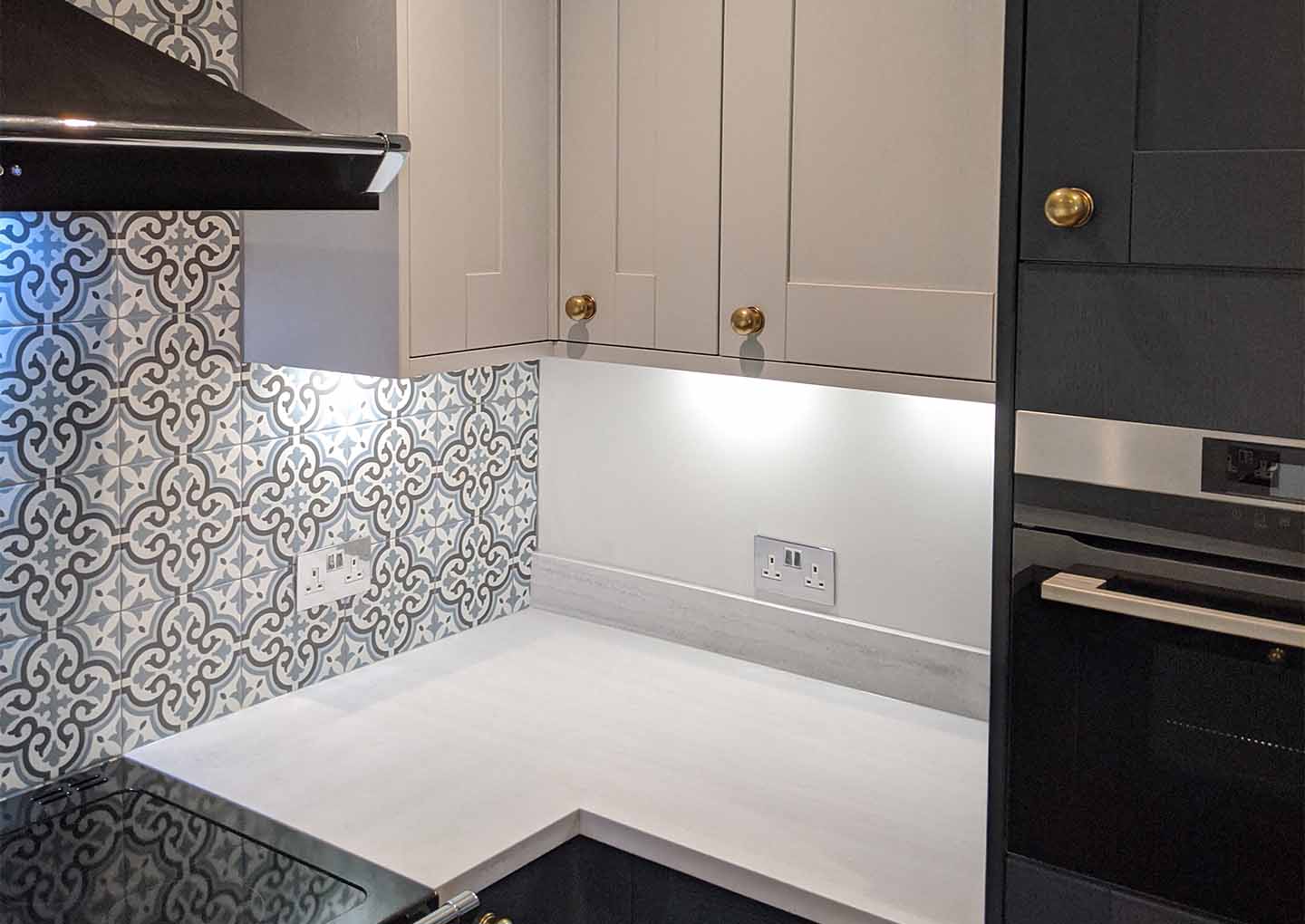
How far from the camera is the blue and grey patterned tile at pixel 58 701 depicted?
1.68 metres

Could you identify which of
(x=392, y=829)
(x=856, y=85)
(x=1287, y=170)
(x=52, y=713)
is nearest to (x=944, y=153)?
(x=856, y=85)

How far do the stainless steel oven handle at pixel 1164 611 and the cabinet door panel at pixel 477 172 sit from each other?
950 mm

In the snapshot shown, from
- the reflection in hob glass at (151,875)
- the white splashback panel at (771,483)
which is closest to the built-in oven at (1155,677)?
the white splashback panel at (771,483)

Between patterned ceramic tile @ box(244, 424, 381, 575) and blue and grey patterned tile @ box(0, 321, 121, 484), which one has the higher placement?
blue and grey patterned tile @ box(0, 321, 121, 484)

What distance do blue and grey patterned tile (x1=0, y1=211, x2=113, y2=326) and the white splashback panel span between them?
90 cm

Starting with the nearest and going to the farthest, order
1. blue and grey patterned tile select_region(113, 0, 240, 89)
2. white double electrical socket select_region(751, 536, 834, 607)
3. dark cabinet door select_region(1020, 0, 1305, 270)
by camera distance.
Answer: dark cabinet door select_region(1020, 0, 1305, 270), blue and grey patterned tile select_region(113, 0, 240, 89), white double electrical socket select_region(751, 536, 834, 607)

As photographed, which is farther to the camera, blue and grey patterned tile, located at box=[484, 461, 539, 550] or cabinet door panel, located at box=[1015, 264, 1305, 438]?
blue and grey patterned tile, located at box=[484, 461, 539, 550]

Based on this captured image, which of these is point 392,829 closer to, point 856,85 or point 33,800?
point 33,800

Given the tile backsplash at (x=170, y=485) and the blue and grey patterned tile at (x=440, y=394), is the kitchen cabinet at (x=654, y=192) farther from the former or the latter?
the blue and grey patterned tile at (x=440, y=394)

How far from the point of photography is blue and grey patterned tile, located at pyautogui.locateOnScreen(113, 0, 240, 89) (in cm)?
175

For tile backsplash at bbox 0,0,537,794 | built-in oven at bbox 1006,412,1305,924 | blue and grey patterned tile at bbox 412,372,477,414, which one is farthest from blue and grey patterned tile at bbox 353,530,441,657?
built-in oven at bbox 1006,412,1305,924

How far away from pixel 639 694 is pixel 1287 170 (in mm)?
1276

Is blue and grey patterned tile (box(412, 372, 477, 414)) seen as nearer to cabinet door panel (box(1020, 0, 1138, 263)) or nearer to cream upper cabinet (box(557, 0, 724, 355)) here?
cream upper cabinet (box(557, 0, 724, 355))

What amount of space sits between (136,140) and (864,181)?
88cm
